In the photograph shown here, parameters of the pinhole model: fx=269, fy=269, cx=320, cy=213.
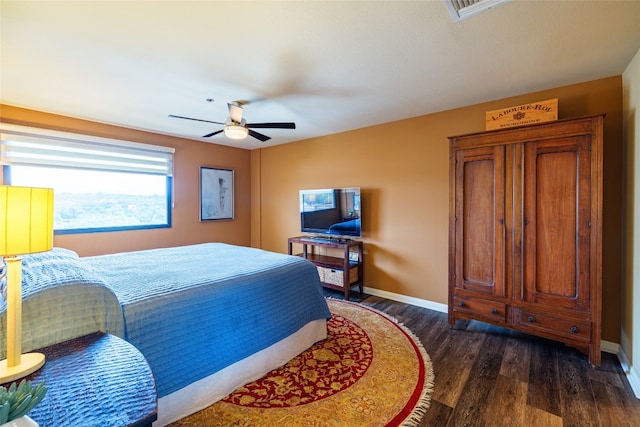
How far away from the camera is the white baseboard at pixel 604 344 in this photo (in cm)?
193

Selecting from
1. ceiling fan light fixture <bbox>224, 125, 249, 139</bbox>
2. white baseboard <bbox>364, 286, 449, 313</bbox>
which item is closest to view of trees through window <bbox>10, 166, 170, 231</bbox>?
ceiling fan light fixture <bbox>224, 125, 249, 139</bbox>

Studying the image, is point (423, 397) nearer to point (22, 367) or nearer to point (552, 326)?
point (552, 326)

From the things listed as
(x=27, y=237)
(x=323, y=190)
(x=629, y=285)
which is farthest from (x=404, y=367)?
(x=323, y=190)

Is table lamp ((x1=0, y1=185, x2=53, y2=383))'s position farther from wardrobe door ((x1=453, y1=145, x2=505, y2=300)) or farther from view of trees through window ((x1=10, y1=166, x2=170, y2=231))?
view of trees through window ((x1=10, y1=166, x2=170, y2=231))

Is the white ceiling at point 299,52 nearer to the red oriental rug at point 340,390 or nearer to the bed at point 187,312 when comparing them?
the bed at point 187,312

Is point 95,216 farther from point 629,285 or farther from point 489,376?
point 629,285

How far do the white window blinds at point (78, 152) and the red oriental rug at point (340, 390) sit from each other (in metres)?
3.57

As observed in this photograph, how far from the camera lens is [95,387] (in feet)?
2.97

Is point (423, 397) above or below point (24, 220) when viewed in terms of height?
below

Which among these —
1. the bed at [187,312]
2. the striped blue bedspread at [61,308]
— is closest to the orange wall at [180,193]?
the bed at [187,312]

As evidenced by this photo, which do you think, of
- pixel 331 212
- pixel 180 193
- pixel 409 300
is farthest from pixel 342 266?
pixel 180 193

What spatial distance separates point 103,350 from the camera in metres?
1.14

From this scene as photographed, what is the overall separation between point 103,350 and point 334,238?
3363mm

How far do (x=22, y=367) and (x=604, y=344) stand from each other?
157 inches
